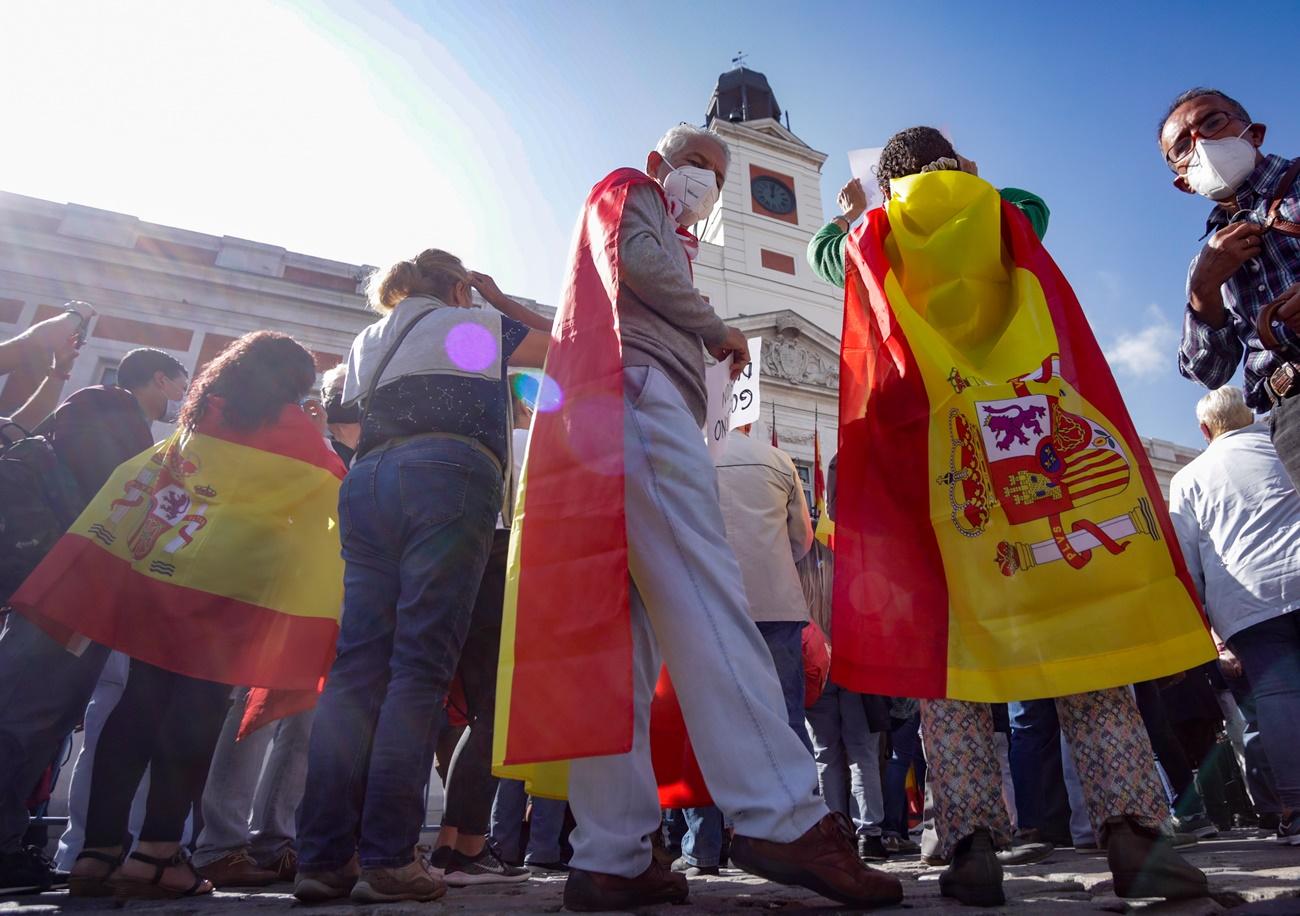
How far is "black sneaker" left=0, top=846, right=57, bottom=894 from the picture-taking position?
7.52 ft

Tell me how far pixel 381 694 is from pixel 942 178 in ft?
6.53

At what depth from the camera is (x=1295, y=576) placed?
9.04 feet

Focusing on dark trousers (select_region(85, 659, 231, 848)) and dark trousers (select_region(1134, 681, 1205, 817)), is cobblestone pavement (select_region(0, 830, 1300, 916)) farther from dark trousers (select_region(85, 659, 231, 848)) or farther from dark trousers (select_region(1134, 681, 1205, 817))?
dark trousers (select_region(1134, 681, 1205, 817))

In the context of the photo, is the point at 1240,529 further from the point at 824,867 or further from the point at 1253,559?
the point at 824,867

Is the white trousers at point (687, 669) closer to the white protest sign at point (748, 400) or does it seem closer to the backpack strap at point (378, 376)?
the backpack strap at point (378, 376)

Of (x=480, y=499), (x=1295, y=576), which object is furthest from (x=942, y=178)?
(x=1295, y=576)

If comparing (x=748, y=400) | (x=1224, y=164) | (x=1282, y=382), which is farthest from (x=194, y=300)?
(x=1282, y=382)

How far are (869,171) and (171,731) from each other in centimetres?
268

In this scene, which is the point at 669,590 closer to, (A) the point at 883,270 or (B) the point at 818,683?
(A) the point at 883,270

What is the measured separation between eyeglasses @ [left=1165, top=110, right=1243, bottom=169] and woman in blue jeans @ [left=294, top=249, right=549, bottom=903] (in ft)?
5.78

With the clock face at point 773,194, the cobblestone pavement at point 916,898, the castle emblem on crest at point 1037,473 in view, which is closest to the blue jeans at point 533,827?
the cobblestone pavement at point 916,898

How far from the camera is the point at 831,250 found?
261 cm

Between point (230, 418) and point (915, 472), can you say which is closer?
point (915, 472)

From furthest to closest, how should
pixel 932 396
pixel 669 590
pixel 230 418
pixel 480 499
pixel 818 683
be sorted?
pixel 818 683 → pixel 230 418 → pixel 480 499 → pixel 932 396 → pixel 669 590
